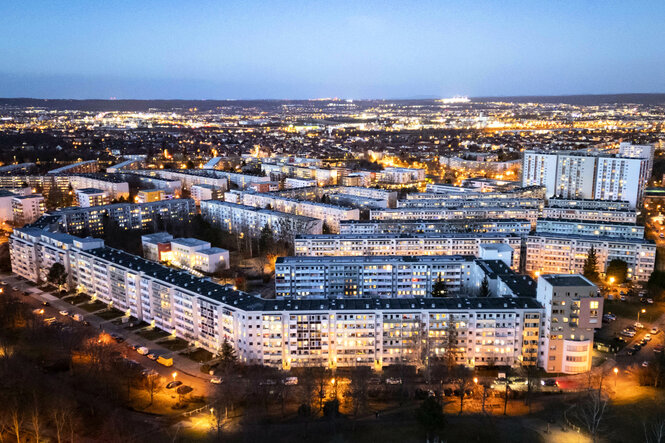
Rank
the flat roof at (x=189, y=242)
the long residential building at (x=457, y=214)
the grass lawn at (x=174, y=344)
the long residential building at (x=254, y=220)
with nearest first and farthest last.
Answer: the grass lawn at (x=174, y=344) < the flat roof at (x=189, y=242) < the long residential building at (x=254, y=220) < the long residential building at (x=457, y=214)

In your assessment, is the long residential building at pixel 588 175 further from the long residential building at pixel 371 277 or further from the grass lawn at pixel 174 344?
the grass lawn at pixel 174 344

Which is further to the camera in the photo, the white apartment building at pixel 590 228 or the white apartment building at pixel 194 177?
the white apartment building at pixel 194 177

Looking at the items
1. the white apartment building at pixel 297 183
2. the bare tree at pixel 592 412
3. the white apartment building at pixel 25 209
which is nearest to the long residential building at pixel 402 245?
the bare tree at pixel 592 412

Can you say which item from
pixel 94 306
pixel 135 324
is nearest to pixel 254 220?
pixel 94 306

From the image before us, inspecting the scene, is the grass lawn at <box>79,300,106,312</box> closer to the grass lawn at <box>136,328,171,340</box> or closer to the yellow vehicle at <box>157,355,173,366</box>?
the grass lawn at <box>136,328,171,340</box>

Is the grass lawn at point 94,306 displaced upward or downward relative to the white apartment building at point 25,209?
downward

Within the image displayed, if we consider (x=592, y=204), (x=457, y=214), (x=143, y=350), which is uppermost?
(x=592, y=204)

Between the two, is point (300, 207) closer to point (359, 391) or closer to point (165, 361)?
point (165, 361)
